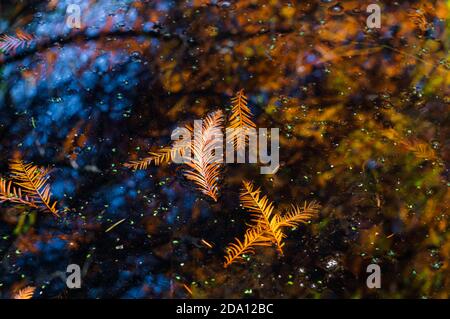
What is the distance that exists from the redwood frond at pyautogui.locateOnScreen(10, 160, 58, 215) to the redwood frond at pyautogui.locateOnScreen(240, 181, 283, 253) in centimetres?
82

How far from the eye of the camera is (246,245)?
1751 mm

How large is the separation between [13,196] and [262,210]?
1086mm

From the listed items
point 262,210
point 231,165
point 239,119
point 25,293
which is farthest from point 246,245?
point 25,293

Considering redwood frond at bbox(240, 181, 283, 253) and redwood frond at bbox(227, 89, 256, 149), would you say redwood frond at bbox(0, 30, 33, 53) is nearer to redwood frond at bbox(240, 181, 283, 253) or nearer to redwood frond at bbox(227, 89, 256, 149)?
redwood frond at bbox(227, 89, 256, 149)

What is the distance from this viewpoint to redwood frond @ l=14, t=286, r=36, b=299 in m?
1.65

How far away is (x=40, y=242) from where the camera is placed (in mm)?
1797

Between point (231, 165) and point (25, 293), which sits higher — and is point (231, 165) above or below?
above

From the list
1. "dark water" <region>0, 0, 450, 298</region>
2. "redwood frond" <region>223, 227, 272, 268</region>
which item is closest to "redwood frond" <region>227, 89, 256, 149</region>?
"dark water" <region>0, 0, 450, 298</region>

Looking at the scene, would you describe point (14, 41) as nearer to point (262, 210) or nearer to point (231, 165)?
point (231, 165)

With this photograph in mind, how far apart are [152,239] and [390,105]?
132 centimetres

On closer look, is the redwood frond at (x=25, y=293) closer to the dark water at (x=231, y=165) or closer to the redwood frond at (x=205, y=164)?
the dark water at (x=231, y=165)

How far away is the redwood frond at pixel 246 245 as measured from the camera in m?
1.74

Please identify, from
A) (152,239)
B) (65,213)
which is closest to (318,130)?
(152,239)
